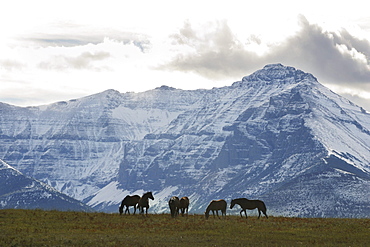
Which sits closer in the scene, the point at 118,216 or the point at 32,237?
the point at 32,237

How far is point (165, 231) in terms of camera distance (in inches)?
2667

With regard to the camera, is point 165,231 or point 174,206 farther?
point 174,206

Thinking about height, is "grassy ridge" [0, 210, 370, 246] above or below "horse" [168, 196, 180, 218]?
below

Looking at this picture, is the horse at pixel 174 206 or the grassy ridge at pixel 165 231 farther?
the horse at pixel 174 206

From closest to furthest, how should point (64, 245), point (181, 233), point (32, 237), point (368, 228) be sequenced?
point (64, 245)
point (32, 237)
point (181, 233)
point (368, 228)

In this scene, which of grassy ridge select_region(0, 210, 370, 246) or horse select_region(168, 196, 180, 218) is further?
horse select_region(168, 196, 180, 218)

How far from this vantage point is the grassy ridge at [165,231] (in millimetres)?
60500

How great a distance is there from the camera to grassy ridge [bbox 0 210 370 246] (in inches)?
2382

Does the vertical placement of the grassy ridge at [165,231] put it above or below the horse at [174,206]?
below

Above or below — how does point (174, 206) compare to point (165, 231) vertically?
above

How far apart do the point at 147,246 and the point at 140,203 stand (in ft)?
89.3

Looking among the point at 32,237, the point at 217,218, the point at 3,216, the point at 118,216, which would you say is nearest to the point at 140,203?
the point at 118,216

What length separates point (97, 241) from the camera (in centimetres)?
5966

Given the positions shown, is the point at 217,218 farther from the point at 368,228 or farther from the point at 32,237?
the point at 32,237
